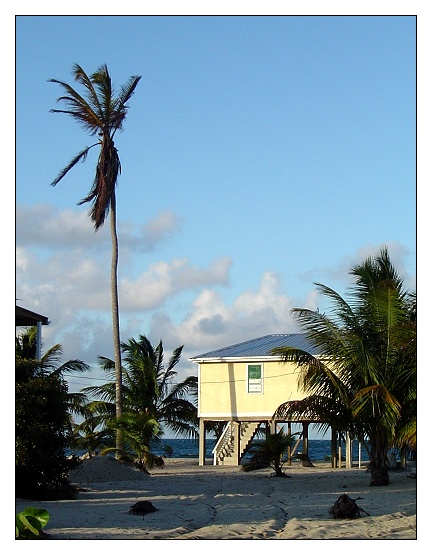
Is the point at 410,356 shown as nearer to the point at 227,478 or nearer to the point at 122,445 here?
the point at 227,478

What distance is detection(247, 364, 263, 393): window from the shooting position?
29.4 metres

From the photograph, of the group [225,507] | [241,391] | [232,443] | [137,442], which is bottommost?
[232,443]

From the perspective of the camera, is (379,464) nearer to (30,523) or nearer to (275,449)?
(275,449)

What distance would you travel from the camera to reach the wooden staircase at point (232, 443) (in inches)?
1192

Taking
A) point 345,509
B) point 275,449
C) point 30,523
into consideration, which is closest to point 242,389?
point 275,449

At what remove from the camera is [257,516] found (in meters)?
13.5

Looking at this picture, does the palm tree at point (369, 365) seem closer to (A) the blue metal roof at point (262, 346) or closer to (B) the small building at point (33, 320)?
(B) the small building at point (33, 320)

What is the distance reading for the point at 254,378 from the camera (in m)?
29.5

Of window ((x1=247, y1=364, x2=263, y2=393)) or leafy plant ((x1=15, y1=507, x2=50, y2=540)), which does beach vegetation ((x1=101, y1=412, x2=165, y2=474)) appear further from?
leafy plant ((x1=15, y1=507, x2=50, y2=540))

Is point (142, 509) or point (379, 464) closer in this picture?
point (142, 509)

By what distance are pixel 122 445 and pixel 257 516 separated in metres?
12.4

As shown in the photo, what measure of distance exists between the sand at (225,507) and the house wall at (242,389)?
6.25 m

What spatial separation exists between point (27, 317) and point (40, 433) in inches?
226
